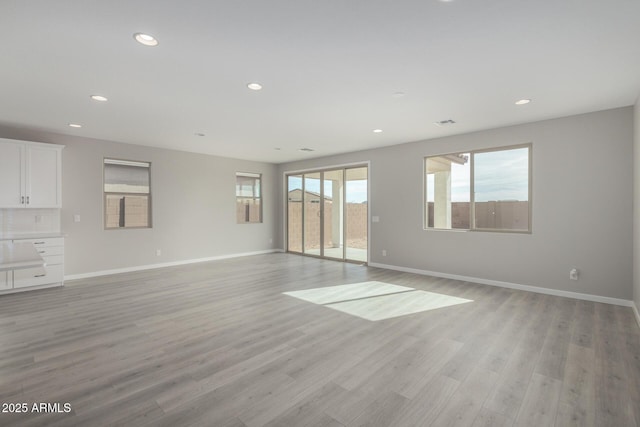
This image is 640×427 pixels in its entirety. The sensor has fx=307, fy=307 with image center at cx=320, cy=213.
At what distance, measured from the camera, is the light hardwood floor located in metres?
1.90

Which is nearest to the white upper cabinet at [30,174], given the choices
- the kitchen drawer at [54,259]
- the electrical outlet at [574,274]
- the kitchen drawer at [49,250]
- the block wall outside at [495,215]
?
the kitchen drawer at [49,250]

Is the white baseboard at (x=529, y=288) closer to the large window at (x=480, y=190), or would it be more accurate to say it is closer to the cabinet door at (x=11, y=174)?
the large window at (x=480, y=190)

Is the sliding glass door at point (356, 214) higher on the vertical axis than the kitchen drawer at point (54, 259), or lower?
higher

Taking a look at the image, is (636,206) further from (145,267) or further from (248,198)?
(145,267)

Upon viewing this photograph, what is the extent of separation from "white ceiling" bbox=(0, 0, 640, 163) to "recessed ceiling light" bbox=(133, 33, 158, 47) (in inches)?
2.2

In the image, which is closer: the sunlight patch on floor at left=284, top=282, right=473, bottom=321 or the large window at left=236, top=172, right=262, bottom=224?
the sunlight patch on floor at left=284, top=282, right=473, bottom=321

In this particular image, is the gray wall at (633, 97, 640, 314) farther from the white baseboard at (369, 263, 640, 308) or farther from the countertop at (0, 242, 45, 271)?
the countertop at (0, 242, 45, 271)

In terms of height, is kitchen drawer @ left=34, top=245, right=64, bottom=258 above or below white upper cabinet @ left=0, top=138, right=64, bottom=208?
below

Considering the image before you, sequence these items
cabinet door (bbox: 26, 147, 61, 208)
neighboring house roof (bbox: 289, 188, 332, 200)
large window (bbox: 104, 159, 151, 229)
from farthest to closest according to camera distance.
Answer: neighboring house roof (bbox: 289, 188, 332, 200), large window (bbox: 104, 159, 151, 229), cabinet door (bbox: 26, 147, 61, 208)

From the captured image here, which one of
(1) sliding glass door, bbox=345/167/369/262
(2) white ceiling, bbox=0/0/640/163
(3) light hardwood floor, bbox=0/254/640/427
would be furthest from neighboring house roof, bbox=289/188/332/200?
(3) light hardwood floor, bbox=0/254/640/427

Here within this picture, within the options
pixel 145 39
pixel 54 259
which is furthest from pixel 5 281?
pixel 145 39

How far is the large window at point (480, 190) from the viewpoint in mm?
4832

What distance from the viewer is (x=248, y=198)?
840 cm

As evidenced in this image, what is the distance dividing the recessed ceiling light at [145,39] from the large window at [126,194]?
4512mm
